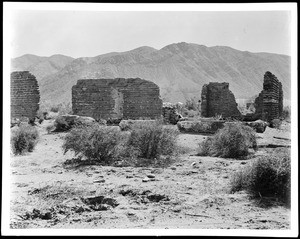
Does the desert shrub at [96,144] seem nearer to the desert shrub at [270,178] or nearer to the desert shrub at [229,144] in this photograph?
the desert shrub at [229,144]

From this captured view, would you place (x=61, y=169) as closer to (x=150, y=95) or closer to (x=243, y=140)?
(x=243, y=140)

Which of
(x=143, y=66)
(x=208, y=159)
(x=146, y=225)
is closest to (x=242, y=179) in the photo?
(x=146, y=225)

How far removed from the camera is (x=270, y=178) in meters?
6.26

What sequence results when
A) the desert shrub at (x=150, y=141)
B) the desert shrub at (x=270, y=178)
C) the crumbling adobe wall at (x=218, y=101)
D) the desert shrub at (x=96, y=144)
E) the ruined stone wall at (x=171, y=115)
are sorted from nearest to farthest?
1. the desert shrub at (x=270, y=178)
2. the desert shrub at (x=96, y=144)
3. the desert shrub at (x=150, y=141)
4. the ruined stone wall at (x=171, y=115)
5. the crumbling adobe wall at (x=218, y=101)

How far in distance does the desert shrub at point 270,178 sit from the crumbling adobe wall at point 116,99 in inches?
470

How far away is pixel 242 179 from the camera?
6559 mm

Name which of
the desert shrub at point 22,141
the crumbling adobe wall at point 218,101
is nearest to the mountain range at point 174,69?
the crumbling adobe wall at point 218,101

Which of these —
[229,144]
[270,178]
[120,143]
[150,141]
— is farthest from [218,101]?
[270,178]

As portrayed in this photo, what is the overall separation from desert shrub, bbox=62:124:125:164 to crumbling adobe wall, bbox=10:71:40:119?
10.7 metres

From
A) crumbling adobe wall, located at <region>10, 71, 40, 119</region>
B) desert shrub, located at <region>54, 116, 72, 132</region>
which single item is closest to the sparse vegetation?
desert shrub, located at <region>54, 116, 72, 132</region>

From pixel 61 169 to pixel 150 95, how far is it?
10717 millimetres

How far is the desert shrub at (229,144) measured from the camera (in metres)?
9.71

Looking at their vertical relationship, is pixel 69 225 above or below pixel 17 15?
below

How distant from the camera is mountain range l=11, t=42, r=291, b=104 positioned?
62812mm
